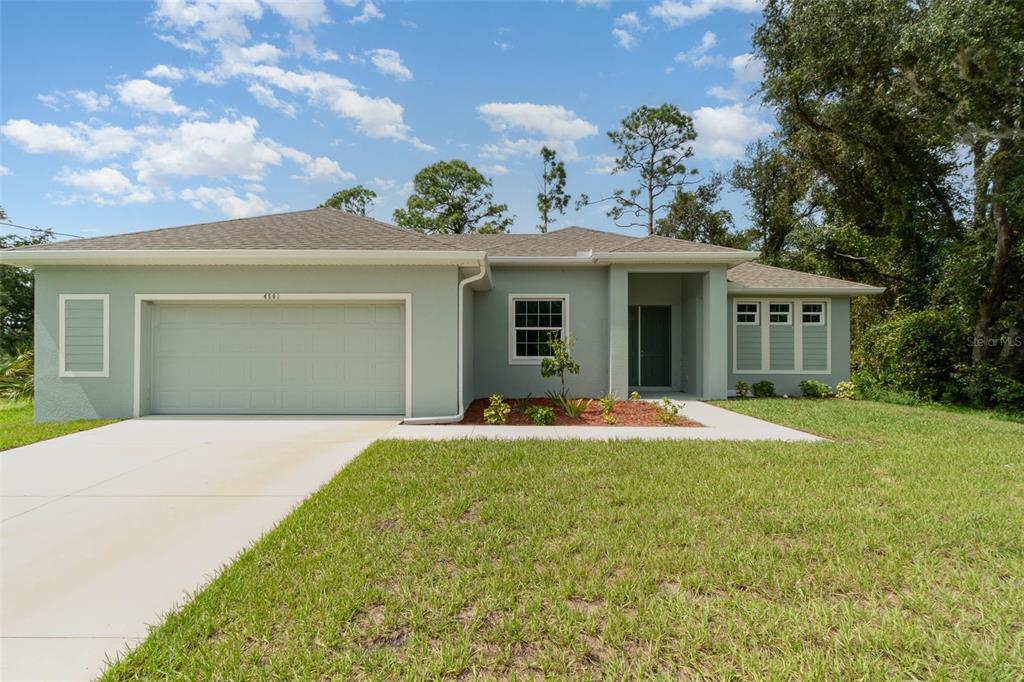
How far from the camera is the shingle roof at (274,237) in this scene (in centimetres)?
805

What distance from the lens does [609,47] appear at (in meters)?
12.6

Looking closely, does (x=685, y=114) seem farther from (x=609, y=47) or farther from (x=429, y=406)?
(x=429, y=406)

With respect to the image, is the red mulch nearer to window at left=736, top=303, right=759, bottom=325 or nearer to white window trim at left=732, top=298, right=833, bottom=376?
white window trim at left=732, top=298, right=833, bottom=376

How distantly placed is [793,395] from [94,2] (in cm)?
1717

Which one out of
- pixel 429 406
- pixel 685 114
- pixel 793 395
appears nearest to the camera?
pixel 429 406

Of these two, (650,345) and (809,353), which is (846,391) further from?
(650,345)

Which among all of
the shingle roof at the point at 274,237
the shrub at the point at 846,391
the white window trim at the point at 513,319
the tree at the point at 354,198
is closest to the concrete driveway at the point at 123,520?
the shingle roof at the point at 274,237

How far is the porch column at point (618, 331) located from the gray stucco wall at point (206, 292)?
159 inches

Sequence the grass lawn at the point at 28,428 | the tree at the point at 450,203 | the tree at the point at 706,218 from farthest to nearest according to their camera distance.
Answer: the tree at the point at 450,203 < the tree at the point at 706,218 < the grass lawn at the point at 28,428

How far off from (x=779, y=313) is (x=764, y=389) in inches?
83.4

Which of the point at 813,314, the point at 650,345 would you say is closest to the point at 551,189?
the point at 650,345

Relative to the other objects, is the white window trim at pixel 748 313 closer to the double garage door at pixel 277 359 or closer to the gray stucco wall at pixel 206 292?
the gray stucco wall at pixel 206 292

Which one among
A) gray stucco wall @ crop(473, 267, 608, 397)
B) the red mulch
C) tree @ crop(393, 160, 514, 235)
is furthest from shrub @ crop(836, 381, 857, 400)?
tree @ crop(393, 160, 514, 235)

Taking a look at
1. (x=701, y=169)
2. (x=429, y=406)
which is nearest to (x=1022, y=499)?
(x=429, y=406)
